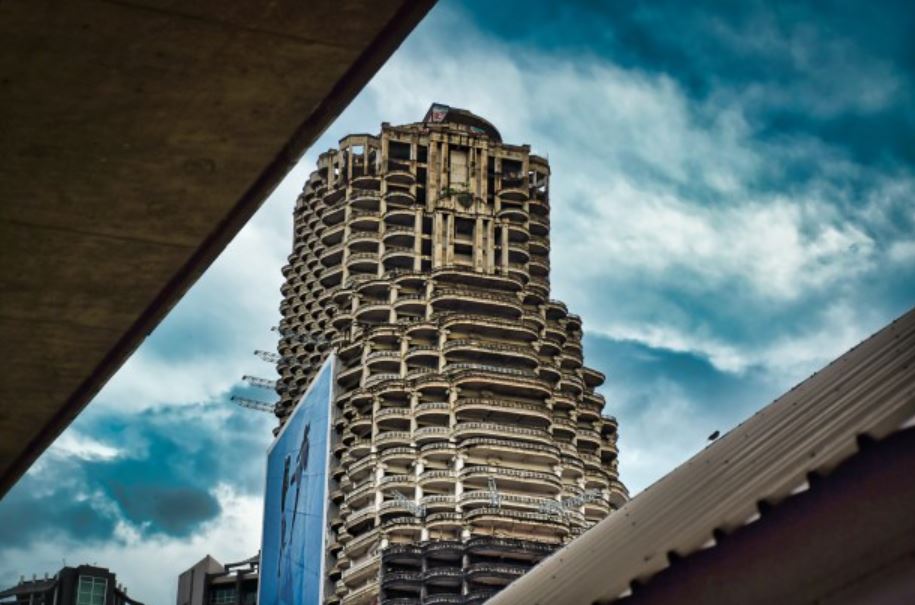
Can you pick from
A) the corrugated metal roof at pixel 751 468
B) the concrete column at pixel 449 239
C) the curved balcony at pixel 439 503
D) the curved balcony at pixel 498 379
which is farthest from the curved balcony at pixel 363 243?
the corrugated metal roof at pixel 751 468

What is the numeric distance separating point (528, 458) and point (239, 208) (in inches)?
3376

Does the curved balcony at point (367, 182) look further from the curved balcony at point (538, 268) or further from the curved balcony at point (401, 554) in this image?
the curved balcony at point (401, 554)

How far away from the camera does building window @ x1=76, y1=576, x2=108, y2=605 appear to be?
95.6 metres

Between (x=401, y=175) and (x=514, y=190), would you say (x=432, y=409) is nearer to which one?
(x=401, y=175)

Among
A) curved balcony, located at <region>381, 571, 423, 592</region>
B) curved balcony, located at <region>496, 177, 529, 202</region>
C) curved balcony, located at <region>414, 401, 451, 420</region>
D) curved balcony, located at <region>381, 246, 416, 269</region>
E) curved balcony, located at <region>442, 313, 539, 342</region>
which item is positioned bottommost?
curved balcony, located at <region>381, 571, 423, 592</region>

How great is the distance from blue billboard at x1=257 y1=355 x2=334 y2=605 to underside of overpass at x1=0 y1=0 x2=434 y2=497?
140 feet

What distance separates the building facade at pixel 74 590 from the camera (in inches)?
3716

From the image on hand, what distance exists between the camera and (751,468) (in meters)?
9.82

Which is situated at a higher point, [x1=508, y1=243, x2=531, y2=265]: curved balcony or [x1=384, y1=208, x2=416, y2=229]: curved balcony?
[x1=384, y1=208, x2=416, y2=229]: curved balcony

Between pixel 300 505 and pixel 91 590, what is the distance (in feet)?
149

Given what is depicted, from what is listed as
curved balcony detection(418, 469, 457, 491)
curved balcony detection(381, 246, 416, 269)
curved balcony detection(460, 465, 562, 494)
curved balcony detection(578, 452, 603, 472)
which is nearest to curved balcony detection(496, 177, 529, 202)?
curved balcony detection(381, 246, 416, 269)

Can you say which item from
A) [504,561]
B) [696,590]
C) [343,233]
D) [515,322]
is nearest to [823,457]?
[696,590]

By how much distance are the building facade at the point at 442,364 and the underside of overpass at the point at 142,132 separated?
7537 centimetres

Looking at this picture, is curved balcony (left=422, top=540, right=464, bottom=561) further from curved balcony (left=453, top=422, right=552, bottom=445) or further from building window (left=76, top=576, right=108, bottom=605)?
building window (left=76, top=576, right=108, bottom=605)
